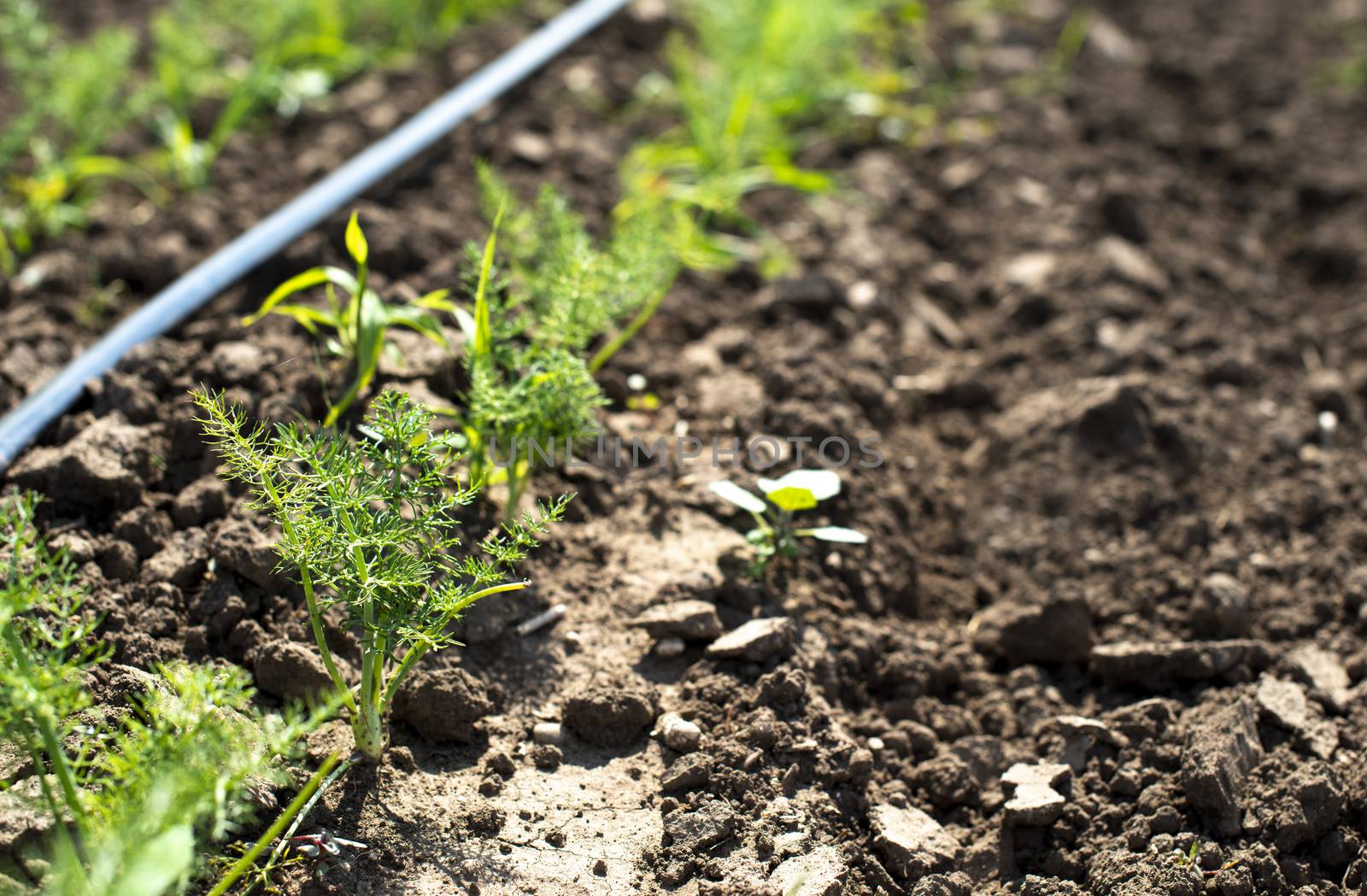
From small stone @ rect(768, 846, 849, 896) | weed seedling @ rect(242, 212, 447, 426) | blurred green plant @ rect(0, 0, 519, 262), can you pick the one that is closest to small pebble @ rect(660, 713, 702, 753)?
small stone @ rect(768, 846, 849, 896)

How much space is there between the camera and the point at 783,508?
7.83ft

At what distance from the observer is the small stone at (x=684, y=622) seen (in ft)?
7.38

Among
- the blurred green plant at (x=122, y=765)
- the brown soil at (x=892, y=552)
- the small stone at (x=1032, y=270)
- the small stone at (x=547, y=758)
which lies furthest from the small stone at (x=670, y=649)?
the small stone at (x=1032, y=270)

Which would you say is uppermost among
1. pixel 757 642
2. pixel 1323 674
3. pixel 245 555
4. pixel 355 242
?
pixel 355 242

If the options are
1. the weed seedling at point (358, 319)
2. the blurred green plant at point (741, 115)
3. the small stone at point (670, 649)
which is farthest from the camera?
A: the blurred green plant at point (741, 115)

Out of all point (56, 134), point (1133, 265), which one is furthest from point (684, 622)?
point (56, 134)

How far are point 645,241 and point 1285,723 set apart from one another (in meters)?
1.58

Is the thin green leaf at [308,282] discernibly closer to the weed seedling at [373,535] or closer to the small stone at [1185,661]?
the weed seedling at [373,535]

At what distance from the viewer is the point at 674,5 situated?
4.58 m

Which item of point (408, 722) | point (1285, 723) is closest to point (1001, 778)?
point (1285, 723)

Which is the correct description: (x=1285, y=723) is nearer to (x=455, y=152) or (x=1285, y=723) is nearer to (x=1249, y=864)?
(x=1249, y=864)

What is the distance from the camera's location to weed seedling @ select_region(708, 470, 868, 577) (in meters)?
2.33

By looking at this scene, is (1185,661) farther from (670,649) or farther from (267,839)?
(267,839)

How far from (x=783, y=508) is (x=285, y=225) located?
149 cm
